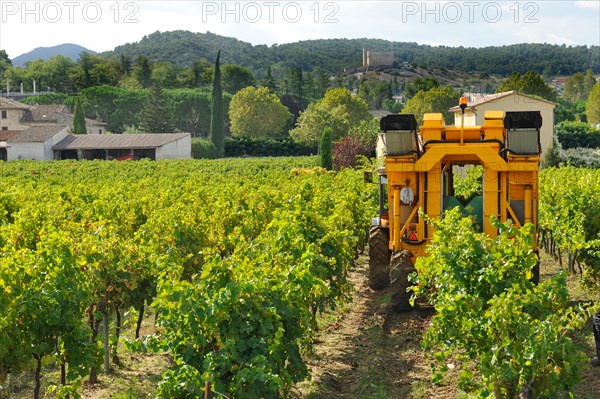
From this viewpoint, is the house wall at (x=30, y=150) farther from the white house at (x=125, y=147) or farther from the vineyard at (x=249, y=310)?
the vineyard at (x=249, y=310)

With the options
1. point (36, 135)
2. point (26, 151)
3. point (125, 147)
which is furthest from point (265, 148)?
point (26, 151)

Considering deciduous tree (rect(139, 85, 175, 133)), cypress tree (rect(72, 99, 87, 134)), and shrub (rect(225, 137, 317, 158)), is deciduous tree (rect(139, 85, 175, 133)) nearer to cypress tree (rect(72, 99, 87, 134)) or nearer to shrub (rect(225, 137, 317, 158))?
cypress tree (rect(72, 99, 87, 134))

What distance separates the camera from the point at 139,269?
10539 mm

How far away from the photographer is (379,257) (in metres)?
13.8

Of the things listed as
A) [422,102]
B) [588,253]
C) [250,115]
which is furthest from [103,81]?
[588,253]

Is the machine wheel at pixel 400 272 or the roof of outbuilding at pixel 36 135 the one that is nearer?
the machine wheel at pixel 400 272

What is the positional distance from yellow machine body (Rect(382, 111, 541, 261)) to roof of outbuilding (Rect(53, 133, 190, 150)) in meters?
56.1

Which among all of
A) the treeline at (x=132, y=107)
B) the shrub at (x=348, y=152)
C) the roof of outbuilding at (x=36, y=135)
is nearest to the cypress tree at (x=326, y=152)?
the shrub at (x=348, y=152)

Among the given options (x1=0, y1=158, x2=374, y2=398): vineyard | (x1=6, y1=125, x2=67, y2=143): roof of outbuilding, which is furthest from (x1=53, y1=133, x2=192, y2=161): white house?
(x1=0, y1=158, x2=374, y2=398): vineyard

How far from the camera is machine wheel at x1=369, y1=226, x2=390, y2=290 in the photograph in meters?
13.5

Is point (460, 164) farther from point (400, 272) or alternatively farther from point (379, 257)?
point (379, 257)

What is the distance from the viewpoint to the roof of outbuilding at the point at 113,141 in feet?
219

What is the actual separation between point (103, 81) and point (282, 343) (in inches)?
4893

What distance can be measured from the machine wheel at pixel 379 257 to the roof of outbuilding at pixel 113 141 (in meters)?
53.8
